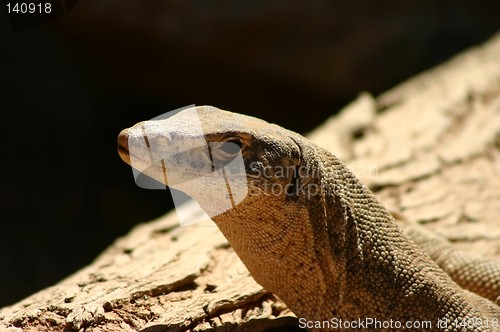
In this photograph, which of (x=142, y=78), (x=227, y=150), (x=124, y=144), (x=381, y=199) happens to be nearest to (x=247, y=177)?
(x=227, y=150)

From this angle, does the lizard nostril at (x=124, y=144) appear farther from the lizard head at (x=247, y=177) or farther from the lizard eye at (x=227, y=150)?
the lizard eye at (x=227, y=150)

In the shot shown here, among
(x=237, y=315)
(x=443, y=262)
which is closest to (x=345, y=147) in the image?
(x=443, y=262)

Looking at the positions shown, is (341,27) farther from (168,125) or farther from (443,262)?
(168,125)

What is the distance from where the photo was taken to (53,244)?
29.7 feet

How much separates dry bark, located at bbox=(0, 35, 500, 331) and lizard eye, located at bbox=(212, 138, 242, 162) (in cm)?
106

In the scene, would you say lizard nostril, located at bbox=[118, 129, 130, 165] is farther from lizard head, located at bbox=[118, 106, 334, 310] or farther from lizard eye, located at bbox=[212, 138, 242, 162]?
lizard eye, located at bbox=[212, 138, 242, 162]

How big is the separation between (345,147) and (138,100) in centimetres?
489

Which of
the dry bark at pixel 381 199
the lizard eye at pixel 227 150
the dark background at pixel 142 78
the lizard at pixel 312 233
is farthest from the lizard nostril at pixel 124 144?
the dark background at pixel 142 78

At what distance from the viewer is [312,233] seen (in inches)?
133

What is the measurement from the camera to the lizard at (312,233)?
317 centimetres

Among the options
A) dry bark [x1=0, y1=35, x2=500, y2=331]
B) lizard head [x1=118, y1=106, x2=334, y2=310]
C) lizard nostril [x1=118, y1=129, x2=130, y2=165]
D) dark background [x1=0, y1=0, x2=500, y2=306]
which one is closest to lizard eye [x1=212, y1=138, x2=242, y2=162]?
lizard head [x1=118, y1=106, x2=334, y2=310]

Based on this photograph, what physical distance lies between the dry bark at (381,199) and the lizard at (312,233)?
0.53 metres

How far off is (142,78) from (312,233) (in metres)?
7.44

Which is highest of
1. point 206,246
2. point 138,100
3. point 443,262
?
point 138,100
